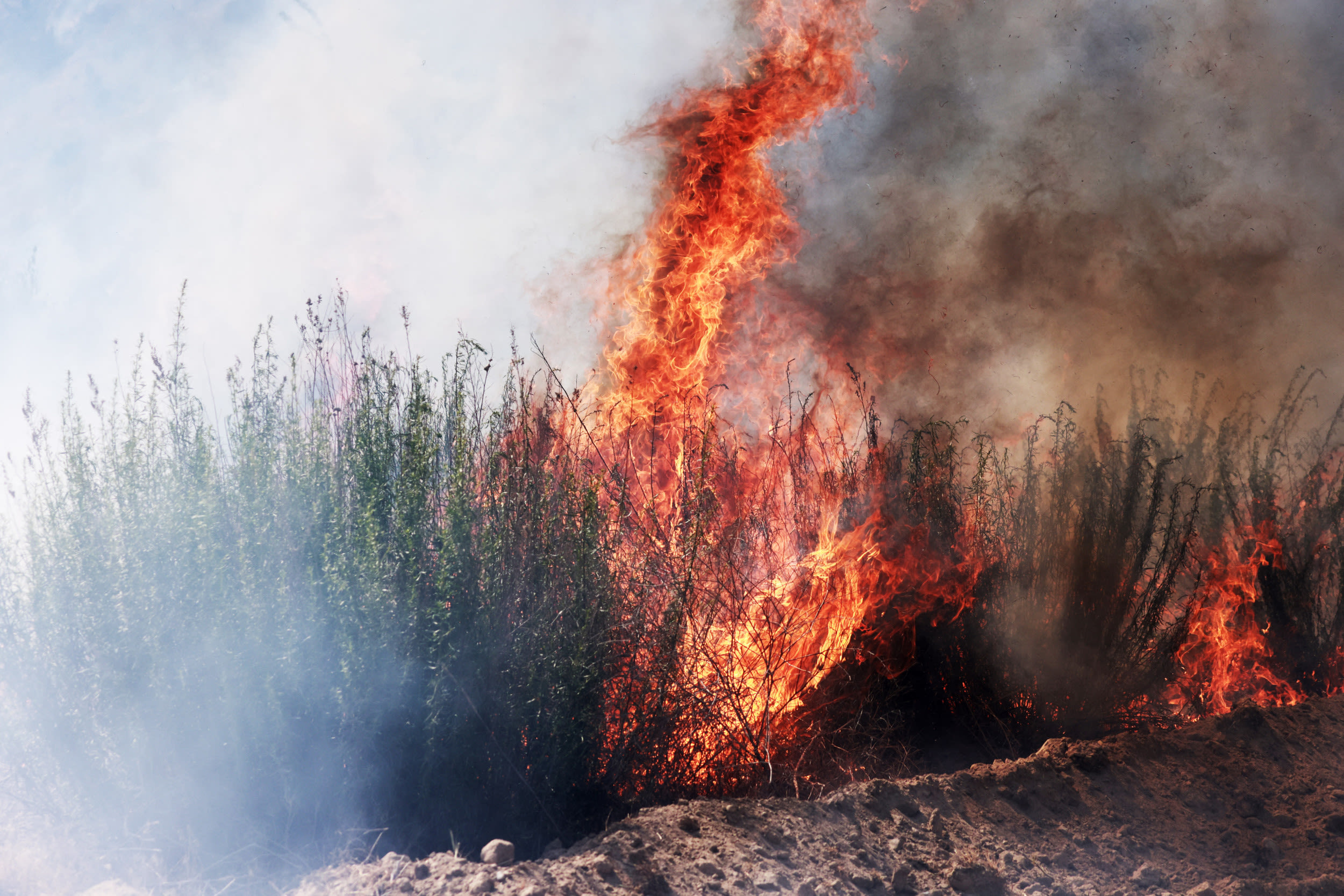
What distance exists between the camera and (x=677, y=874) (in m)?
3.04

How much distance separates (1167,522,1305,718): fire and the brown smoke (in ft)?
4.44

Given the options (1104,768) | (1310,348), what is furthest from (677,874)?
(1310,348)

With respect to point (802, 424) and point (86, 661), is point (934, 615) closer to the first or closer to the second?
point (802, 424)

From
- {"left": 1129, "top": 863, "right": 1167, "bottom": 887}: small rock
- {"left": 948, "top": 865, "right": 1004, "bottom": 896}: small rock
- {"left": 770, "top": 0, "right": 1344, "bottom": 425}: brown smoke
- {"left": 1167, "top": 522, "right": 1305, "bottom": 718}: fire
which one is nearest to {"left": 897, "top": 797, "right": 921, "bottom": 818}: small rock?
{"left": 948, "top": 865, "right": 1004, "bottom": 896}: small rock

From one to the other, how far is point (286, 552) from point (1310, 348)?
7244 millimetres

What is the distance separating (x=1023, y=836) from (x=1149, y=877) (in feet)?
1.64

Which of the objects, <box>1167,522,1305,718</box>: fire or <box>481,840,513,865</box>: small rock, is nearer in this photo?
<box>481,840,513,865</box>: small rock

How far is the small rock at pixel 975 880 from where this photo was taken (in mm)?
3303

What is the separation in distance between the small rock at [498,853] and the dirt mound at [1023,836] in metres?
0.10

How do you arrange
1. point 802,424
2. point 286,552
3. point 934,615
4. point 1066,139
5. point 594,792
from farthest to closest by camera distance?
point 1066,139 → point 802,424 → point 934,615 → point 594,792 → point 286,552

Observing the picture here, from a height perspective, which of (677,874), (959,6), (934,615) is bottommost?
(677,874)

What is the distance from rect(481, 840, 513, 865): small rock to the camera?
3012 millimetres

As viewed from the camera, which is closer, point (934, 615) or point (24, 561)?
point (24, 561)

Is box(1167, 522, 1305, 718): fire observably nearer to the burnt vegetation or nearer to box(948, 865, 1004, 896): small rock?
the burnt vegetation
